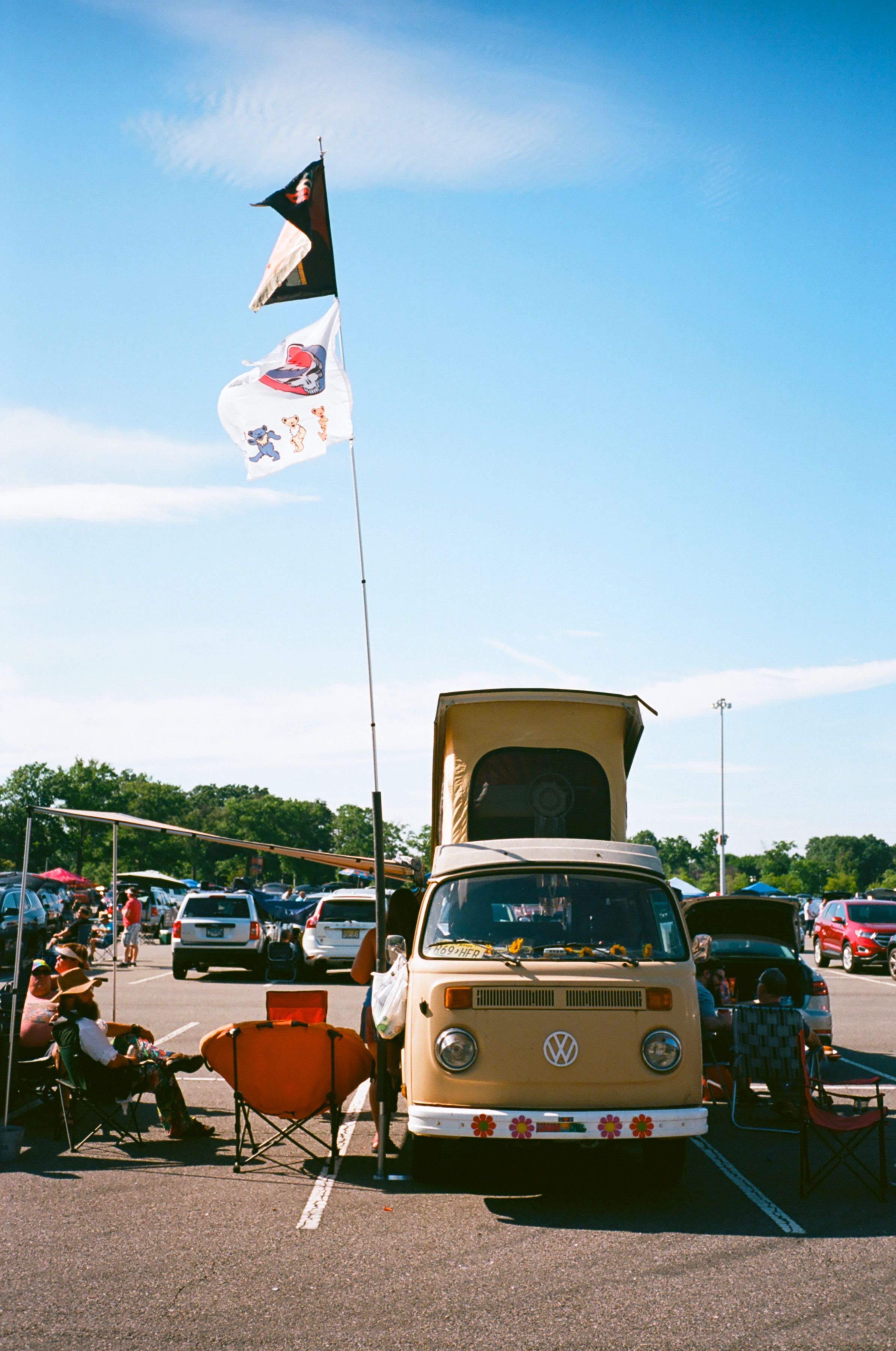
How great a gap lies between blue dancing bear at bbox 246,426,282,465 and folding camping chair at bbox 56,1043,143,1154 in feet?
17.8

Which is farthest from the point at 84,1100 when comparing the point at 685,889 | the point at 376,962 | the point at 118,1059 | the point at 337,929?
the point at 685,889

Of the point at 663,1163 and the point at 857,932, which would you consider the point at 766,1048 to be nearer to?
the point at 663,1163

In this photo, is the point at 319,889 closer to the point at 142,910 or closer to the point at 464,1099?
the point at 142,910

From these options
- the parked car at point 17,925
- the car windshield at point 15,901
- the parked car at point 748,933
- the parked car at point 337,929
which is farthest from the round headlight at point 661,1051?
the car windshield at point 15,901

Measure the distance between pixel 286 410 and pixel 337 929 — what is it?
A: 43.6 ft

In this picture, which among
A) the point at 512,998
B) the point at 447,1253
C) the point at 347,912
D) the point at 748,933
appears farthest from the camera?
the point at 347,912

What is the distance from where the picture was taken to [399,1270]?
5719 mm

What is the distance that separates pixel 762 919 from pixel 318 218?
9.18 m

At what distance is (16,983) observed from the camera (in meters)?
9.16

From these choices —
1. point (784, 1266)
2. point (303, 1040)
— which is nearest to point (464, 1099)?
point (303, 1040)

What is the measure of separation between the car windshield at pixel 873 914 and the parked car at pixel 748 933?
1554 centimetres

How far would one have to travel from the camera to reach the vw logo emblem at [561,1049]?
6844 mm

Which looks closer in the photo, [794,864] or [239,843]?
[239,843]

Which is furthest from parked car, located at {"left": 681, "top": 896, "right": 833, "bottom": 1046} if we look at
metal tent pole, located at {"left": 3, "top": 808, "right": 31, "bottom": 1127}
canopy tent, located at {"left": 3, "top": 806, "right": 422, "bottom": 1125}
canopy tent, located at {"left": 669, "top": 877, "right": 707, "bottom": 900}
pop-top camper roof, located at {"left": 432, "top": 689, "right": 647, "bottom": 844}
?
canopy tent, located at {"left": 669, "top": 877, "right": 707, "bottom": 900}
